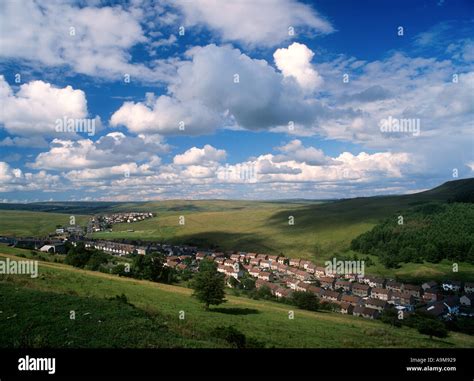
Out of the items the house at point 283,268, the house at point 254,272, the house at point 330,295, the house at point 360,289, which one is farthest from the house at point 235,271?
the house at point 360,289

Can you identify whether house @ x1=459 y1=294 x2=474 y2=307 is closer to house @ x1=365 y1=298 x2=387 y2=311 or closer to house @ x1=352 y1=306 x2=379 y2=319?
house @ x1=365 y1=298 x2=387 y2=311

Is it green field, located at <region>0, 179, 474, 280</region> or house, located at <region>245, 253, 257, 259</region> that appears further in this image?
house, located at <region>245, 253, 257, 259</region>

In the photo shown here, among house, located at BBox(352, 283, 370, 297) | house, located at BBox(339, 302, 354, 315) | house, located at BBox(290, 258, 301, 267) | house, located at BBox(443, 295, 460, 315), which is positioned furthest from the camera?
house, located at BBox(290, 258, 301, 267)

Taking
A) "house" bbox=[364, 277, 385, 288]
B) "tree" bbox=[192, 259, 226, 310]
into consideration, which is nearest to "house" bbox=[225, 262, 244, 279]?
"house" bbox=[364, 277, 385, 288]

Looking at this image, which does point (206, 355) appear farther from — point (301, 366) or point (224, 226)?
point (224, 226)

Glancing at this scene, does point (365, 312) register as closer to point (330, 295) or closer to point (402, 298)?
point (330, 295)

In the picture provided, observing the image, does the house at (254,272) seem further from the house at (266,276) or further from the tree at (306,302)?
the tree at (306,302)
